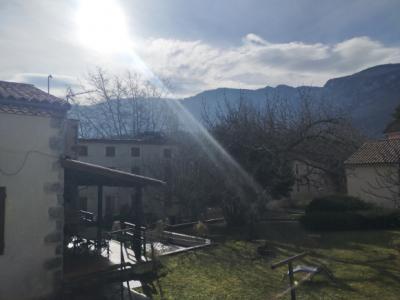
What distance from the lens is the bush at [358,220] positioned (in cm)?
1822

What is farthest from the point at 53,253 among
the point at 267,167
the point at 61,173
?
the point at 267,167

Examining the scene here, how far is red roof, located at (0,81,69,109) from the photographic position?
730cm

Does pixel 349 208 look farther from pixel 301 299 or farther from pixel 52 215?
pixel 52 215

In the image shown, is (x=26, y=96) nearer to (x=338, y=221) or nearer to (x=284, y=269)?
(x=284, y=269)

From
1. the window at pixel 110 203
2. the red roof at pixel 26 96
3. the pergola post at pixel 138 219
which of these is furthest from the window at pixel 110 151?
the red roof at pixel 26 96

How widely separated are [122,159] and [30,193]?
25787 mm

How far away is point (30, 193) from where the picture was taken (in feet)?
24.4

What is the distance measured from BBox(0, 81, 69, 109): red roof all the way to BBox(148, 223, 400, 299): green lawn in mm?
5011

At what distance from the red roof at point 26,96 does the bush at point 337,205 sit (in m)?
15.7

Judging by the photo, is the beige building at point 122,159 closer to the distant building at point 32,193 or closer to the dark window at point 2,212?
the distant building at point 32,193

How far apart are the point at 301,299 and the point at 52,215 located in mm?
5706

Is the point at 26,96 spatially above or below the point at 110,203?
Result: above

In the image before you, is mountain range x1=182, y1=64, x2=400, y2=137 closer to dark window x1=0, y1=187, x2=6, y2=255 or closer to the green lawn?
the green lawn

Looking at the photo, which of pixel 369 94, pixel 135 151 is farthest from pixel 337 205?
pixel 369 94
